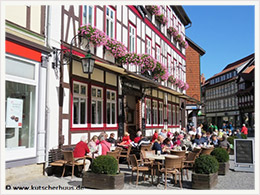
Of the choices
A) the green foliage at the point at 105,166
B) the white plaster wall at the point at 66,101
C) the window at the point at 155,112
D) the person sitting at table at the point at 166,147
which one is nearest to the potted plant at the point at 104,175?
the green foliage at the point at 105,166

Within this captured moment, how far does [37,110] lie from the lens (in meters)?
8.58

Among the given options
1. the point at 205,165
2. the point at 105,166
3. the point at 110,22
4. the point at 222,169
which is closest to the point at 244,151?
the point at 222,169

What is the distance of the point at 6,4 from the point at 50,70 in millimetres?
2339

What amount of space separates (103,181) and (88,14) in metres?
6.96

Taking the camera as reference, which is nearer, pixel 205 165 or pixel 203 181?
pixel 203 181

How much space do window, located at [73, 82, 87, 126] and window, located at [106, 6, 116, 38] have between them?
322 centimetres

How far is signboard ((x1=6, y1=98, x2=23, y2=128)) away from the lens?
764cm

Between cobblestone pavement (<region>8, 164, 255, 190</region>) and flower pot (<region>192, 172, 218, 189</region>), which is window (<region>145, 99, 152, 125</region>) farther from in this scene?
flower pot (<region>192, 172, 218, 189</region>)

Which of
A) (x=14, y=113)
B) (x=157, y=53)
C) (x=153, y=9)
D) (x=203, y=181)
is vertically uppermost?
(x=153, y=9)

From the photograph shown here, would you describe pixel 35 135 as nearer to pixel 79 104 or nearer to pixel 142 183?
pixel 79 104

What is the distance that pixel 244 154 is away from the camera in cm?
1086

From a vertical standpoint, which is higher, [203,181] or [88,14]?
[88,14]

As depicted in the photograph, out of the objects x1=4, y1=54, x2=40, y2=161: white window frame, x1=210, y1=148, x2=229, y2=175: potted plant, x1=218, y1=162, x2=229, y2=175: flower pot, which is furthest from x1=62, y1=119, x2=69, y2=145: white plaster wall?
x1=218, y1=162, x2=229, y2=175: flower pot

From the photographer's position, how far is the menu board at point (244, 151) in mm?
10745
